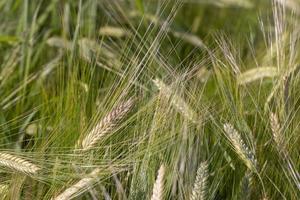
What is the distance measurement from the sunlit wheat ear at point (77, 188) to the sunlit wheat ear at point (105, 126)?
0.08 metres

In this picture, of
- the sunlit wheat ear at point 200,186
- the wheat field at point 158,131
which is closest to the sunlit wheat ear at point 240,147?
the wheat field at point 158,131

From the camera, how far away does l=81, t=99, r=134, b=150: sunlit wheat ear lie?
1.48 m

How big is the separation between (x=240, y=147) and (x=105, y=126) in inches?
9.2

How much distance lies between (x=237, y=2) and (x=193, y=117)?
102 centimetres

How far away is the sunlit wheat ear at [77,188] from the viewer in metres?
1.40

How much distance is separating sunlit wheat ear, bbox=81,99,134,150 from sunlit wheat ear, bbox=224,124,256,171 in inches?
7.0

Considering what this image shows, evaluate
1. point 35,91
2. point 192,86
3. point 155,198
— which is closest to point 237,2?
point 35,91

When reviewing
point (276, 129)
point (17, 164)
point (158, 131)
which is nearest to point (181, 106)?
point (158, 131)

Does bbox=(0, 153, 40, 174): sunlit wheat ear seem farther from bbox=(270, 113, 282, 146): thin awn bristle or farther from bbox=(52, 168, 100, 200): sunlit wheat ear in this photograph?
bbox=(270, 113, 282, 146): thin awn bristle

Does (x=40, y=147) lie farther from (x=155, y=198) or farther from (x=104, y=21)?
(x=104, y=21)

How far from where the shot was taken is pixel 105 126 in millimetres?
1483

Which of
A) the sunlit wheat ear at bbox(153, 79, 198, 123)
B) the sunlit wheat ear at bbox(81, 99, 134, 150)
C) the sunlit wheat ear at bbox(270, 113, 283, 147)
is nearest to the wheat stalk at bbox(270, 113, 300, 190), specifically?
the sunlit wheat ear at bbox(270, 113, 283, 147)

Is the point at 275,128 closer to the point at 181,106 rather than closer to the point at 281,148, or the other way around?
the point at 281,148

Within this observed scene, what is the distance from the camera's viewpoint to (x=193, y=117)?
1528mm
